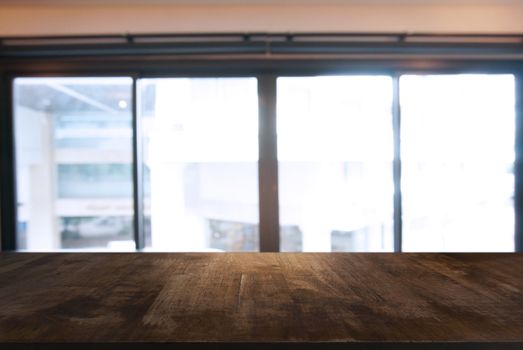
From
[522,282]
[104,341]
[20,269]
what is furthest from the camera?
[20,269]

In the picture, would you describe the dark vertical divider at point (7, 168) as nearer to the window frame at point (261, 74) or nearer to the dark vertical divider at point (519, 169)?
the window frame at point (261, 74)

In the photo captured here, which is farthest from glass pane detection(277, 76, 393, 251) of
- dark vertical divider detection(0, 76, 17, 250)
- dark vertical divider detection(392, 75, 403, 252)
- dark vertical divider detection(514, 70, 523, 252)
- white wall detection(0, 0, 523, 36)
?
dark vertical divider detection(0, 76, 17, 250)

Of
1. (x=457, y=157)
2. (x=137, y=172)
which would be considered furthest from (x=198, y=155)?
(x=457, y=157)

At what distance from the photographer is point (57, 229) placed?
2.89 meters

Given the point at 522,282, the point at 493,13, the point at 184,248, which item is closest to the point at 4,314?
the point at 522,282

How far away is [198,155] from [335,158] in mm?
1068

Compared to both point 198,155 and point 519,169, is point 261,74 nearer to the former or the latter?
point 198,155

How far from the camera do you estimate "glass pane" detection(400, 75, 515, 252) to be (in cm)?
275

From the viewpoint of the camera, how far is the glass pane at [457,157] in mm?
2752

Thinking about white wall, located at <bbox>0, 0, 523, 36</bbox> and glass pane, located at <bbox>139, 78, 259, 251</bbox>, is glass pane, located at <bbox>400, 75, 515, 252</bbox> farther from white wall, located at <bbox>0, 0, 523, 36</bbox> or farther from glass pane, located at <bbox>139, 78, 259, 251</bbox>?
glass pane, located at <bbox>139, 78, 259, 251</bbox>

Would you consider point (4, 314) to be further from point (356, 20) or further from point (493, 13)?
point (493, 13)

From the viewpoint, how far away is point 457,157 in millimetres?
2816

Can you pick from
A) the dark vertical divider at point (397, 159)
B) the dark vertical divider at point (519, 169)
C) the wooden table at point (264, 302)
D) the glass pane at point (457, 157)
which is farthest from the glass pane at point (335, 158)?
the wooden table at point (264, 302)

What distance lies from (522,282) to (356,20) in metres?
2.25
